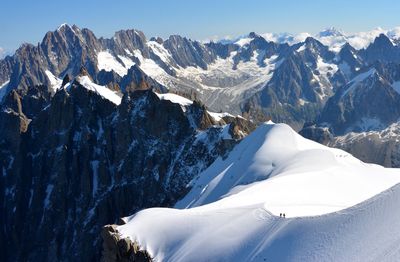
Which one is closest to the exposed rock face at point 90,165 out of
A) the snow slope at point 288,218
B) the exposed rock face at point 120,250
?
the snow slope at point 288,218

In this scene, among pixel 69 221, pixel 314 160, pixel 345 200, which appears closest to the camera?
pixel 345 200

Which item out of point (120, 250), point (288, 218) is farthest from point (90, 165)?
point (288, 218)

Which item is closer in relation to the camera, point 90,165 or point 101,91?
point 90,165

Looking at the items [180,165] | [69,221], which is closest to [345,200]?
[180,165]

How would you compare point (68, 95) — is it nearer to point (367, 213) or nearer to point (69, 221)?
point (69, 221)

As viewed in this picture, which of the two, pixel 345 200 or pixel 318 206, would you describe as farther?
pixel 345 200

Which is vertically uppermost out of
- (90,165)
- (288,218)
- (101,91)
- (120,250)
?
(101,91)

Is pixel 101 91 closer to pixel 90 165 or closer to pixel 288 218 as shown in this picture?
pixel 90 165
